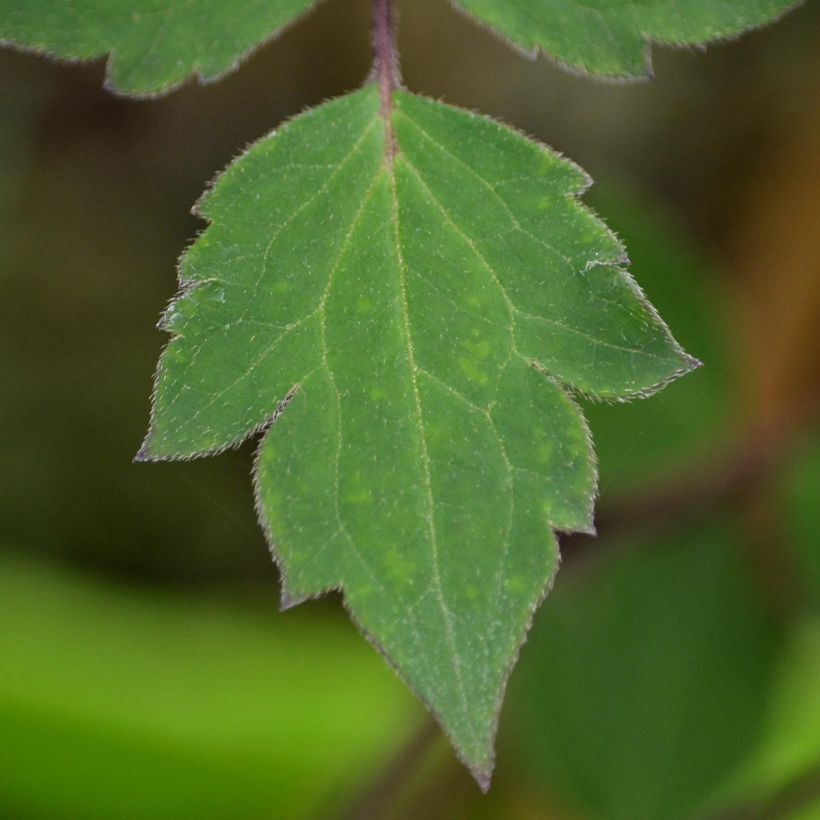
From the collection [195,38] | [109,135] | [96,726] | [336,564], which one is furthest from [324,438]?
[109,135]

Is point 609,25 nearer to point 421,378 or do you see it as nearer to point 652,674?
point 421,378

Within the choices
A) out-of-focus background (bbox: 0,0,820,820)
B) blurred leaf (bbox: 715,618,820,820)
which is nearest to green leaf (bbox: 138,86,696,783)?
out-of-focus background (bbox: 0,0,820,820)

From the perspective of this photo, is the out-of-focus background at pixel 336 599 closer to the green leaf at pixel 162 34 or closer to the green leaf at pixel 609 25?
the green leaf at pixel 609 25

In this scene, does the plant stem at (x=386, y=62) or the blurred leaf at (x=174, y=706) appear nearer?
the plant stem at (x=386, y=62)

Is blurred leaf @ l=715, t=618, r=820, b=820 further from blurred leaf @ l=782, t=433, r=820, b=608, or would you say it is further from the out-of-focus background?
blurred leaf @ l=782, t=433, r=820, b=608

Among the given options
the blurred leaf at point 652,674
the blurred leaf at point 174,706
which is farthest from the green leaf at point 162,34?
the blurred leaf at point 174,706

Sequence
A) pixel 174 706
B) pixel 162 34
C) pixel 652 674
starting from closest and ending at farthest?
pixel 162 34 → pixel 652 674 → pixel 174 706

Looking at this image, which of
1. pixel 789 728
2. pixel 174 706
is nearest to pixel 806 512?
pixel 789 728

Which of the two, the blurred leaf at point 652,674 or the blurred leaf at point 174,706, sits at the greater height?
the blurred leaf at point 652,674
